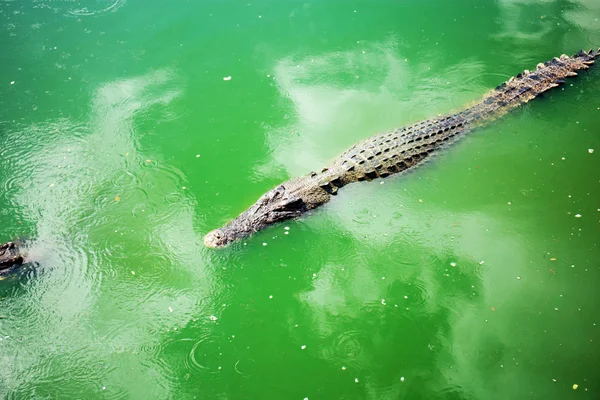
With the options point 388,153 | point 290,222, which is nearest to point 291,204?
point 290,222

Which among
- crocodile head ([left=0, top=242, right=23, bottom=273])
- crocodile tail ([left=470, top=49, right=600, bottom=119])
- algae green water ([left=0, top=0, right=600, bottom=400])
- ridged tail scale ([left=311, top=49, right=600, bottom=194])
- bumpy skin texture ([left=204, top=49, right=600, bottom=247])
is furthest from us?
crocodile tail ([left=470, top=49, right=600, bottom=119])

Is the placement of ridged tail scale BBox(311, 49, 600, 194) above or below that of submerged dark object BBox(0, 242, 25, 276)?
above

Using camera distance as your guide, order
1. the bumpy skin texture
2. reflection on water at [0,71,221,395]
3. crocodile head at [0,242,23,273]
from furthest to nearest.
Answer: the bumpy skin texture → crocodile head at [0,242,23,273] → reflection on water at [0,71,221,395]

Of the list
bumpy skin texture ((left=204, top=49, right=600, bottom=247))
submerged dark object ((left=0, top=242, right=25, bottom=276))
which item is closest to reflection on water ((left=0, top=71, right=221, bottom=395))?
submerged dark object ((left=0, top=242, right=25, bottom=276))

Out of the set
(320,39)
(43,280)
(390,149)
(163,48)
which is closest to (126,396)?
(43,280)

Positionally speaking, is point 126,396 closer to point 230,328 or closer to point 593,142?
point 230,328

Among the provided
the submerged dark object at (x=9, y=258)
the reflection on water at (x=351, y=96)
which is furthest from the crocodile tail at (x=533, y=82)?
the submerged dark object at (x=9, y=258)

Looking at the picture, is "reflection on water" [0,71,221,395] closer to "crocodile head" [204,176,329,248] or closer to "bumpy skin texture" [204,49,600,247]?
"crocodile head" [204,176,329,248]
